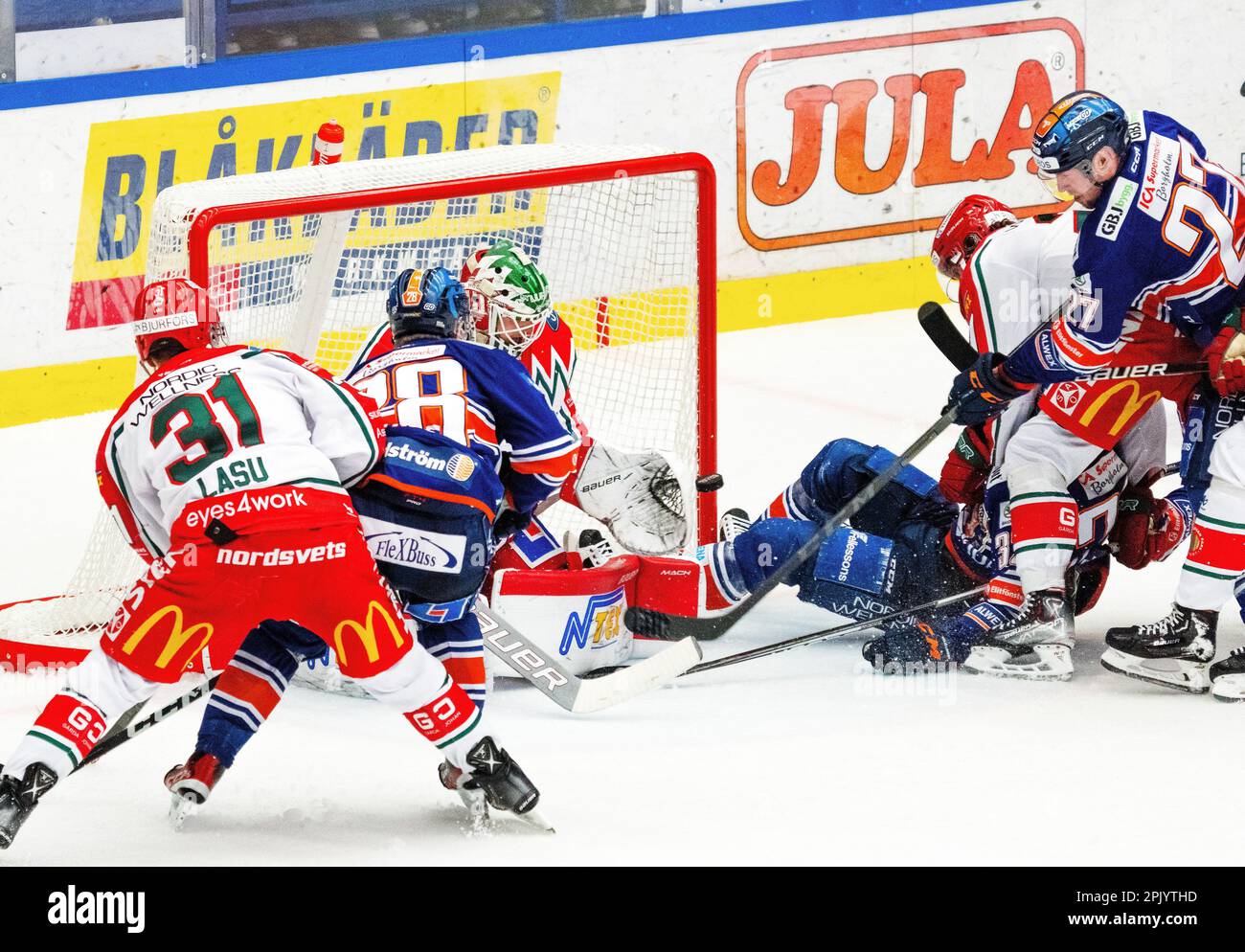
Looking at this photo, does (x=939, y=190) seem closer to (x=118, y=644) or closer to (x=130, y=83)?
(x=130, y=83)

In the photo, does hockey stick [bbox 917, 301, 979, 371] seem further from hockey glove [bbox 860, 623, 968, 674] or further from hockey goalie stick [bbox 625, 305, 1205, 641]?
hockey glove [bbox 860, 623, 968, 674]

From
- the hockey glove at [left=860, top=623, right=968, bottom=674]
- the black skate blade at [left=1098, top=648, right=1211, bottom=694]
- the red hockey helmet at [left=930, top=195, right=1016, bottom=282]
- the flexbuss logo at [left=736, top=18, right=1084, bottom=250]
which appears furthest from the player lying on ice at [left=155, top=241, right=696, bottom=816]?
the flexbuss logo at [left=736, top=18, right=1084, bottom=250]

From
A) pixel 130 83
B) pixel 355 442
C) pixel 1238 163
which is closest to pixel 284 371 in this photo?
pixel 355 442

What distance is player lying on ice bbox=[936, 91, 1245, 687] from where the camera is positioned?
3.97 m

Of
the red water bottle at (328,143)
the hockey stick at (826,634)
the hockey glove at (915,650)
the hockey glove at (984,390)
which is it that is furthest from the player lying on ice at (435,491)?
the red water bottle at (328,143)

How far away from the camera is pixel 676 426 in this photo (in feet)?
16.3

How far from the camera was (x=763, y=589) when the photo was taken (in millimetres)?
4461

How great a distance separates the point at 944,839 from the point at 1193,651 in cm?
107

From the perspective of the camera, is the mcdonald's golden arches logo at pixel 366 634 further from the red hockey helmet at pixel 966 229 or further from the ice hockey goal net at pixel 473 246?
the red hockey helmet at pixel 966 229

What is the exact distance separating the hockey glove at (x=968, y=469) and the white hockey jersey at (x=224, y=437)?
1825 millimetres

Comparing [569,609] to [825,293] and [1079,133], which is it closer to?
[1079,133]

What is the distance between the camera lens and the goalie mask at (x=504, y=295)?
4141mm

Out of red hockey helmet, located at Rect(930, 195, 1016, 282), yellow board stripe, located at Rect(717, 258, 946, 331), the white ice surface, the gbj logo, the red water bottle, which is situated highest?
the red water bottle

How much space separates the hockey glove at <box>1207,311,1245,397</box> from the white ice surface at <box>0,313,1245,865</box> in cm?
64
